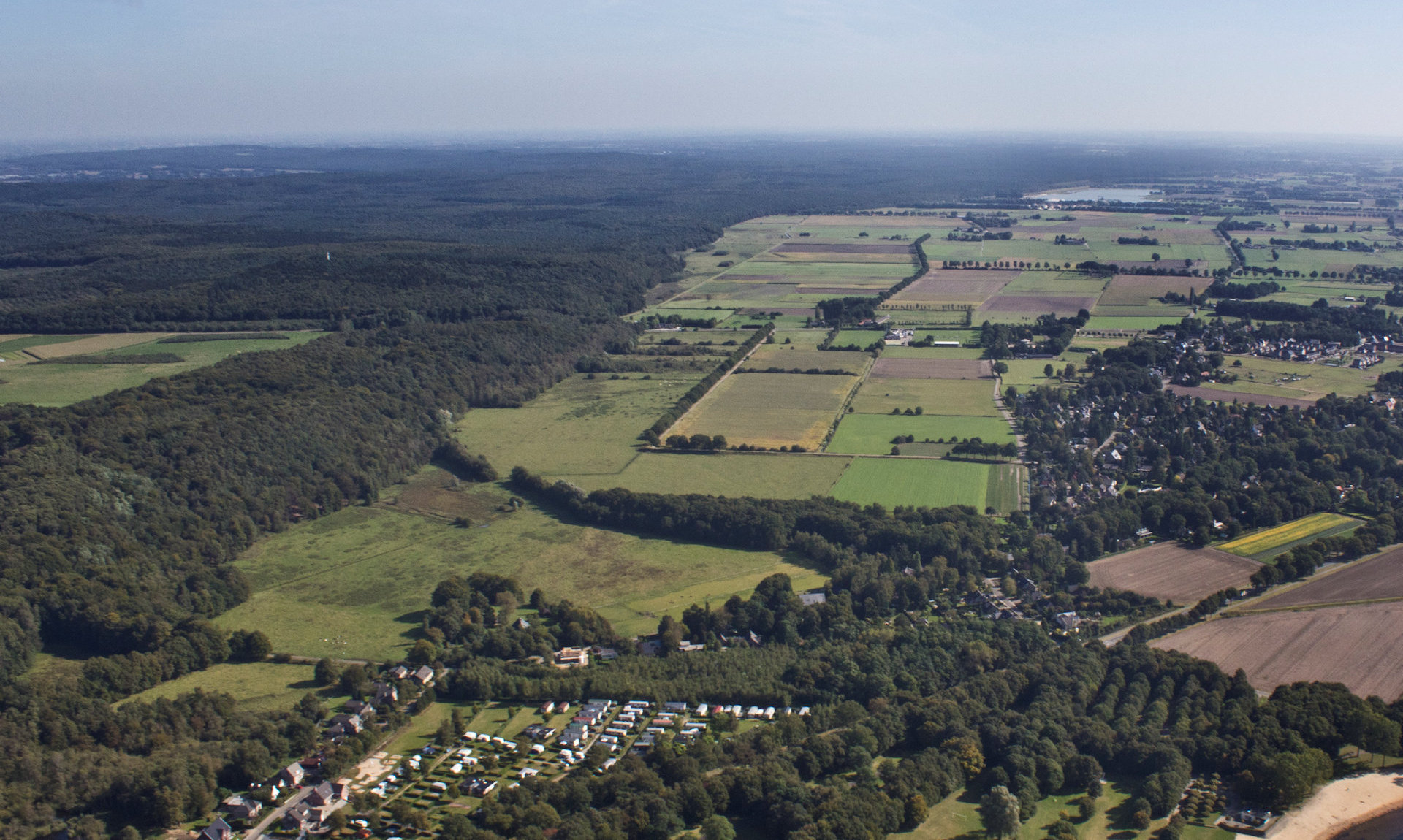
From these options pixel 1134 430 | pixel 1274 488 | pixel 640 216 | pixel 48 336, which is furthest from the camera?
pixel 640 216

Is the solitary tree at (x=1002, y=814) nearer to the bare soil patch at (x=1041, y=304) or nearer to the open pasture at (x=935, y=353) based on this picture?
the open pasture at (x=935, y=353)

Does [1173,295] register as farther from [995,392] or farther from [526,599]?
[526,599]

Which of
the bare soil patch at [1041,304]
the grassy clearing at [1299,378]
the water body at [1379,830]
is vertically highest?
the bare soil patch at [1041,304]

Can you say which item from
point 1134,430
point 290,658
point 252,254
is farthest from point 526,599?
point 252,254

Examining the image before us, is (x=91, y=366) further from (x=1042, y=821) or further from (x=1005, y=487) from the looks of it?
(x=1042, y=821)

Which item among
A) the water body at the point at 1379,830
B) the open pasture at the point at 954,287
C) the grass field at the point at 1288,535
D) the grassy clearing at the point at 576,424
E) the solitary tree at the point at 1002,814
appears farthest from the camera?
the open pasture at the point at 954,287

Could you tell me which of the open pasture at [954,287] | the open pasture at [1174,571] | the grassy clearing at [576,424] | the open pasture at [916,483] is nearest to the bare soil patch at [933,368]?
the grassy clearing at [576,424]

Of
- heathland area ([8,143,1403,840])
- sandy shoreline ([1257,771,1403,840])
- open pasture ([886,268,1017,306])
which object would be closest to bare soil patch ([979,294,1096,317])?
open pasture ([886,268,1017,306])
